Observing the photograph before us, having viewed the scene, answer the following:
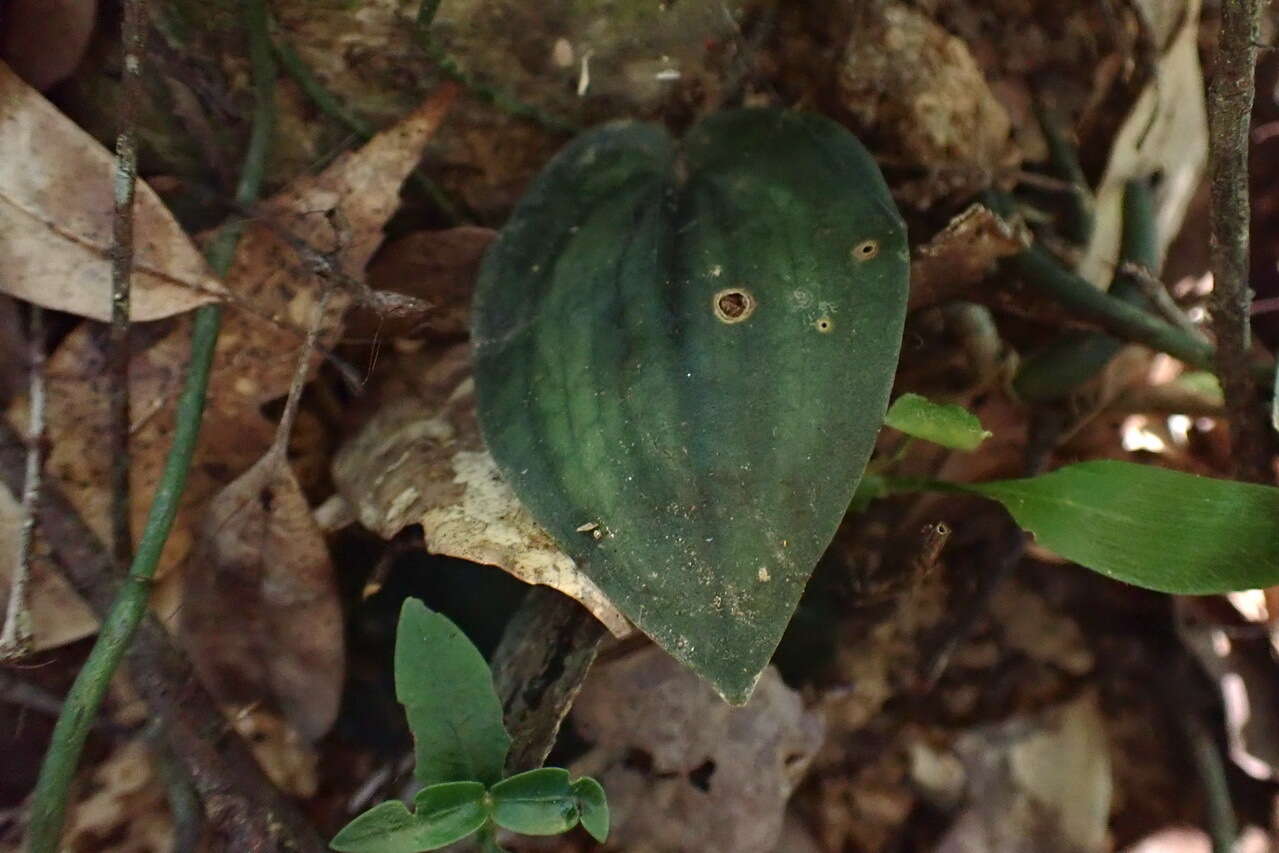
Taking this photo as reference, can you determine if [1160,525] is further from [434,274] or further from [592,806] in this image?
[434,274]

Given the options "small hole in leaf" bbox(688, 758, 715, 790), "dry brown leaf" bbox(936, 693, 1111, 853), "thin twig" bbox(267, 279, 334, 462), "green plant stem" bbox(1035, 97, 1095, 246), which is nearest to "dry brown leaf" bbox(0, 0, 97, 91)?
"thin twig" bbox(267, 279, 334, 462)

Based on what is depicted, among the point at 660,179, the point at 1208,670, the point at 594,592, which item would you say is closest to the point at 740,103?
the point at 660,179

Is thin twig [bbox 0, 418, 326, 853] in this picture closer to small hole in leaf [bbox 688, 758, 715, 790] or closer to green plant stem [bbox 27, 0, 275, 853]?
green plant stem [bbox 27, 0, 275, 853]

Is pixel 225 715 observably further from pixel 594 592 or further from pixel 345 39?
pixel 345 39

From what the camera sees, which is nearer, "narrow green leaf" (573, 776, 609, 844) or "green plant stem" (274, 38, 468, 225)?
"narrow green leaf" (573, 776, 609, 844)

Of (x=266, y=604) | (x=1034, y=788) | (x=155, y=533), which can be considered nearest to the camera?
(x=155, y=533)

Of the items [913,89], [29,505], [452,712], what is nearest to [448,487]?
[452,712]
